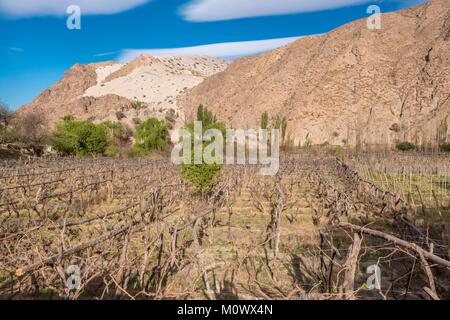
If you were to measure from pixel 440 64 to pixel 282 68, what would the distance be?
77.1 feet

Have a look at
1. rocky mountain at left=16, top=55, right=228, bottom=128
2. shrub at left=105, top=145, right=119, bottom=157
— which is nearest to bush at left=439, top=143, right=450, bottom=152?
shrub at left=105, top=145, right=119, bottom=157

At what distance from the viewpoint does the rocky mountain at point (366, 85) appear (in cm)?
4316

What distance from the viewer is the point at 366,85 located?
47969 millimetres

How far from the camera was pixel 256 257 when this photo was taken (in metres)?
6.96

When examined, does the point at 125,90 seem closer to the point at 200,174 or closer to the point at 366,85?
the point at 366,85

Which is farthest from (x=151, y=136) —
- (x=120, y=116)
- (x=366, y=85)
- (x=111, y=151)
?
(x=366, y=85)

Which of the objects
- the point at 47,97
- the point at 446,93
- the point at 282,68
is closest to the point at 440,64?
the point at 446,93

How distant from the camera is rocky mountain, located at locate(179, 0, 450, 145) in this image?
43.2 m

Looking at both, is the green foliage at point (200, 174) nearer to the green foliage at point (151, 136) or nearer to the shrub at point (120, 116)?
the green foliage at point (151, 136)

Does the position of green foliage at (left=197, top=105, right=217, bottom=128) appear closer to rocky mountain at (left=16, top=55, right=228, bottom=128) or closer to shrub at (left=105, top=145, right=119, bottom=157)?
shrub at (left=105, top=145, right=119, bottom=157)

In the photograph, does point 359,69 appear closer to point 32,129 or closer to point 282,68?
point 282,68

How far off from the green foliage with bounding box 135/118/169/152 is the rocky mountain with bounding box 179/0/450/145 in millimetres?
14241

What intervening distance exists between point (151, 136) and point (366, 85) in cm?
3119

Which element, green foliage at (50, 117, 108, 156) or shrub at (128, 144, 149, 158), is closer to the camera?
green foliage at (50, 117, 108, 156)
